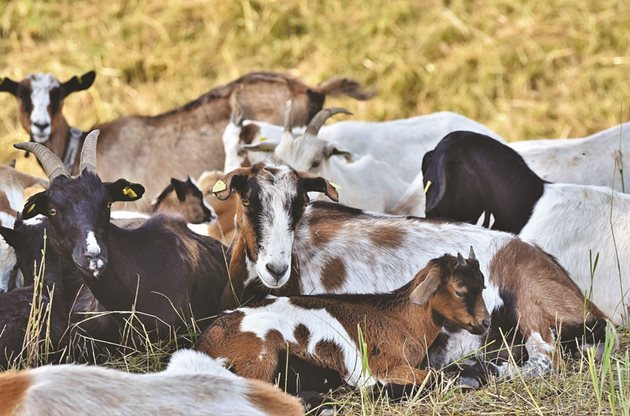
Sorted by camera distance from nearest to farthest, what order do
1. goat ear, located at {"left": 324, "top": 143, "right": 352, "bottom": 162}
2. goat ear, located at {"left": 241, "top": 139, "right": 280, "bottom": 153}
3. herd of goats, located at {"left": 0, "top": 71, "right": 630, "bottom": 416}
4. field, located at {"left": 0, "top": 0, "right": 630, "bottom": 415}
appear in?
herd of goats, located at {"left": 0, "top": 71, "right": 630, "bottom": 416}
goat ear, located at {"left": 324, "top": 143, "right": 352, "bottom": 162}
goat ear, located at {"left": 241, "top": 139, "right": 280, "bottom": 153}
field, located at {"left": 0, "top": 0, "right": 630, "bottom": 415}

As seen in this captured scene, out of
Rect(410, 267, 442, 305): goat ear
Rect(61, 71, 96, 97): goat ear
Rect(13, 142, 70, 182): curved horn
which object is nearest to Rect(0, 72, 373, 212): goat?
Rect(61, 71, 96, 97): goat ear

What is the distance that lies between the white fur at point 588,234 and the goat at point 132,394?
262cm

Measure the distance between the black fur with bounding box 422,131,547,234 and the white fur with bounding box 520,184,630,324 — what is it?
0.11m

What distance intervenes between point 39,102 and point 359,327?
4.87 m

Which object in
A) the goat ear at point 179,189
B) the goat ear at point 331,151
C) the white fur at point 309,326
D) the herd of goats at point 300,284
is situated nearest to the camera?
the herd of goats at point 300,284

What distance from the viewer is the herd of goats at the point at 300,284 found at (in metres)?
5.15

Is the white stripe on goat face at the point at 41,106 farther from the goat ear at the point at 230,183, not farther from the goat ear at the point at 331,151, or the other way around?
the goat ear at the point at 230,183

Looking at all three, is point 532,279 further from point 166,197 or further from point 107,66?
point 107,66

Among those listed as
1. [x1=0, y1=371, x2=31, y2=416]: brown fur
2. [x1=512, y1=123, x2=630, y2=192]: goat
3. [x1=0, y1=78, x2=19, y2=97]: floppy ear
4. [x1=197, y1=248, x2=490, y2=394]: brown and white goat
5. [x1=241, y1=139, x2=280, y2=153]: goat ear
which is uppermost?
[x1=0, y1=78, x2=19, y2=97]: floppy ear

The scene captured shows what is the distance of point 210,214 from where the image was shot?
8008 mm

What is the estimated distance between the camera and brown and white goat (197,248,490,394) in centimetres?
525

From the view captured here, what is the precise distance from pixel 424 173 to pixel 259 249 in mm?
1651

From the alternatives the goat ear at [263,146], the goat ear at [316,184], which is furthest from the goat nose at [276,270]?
the goat ear at [263,146]

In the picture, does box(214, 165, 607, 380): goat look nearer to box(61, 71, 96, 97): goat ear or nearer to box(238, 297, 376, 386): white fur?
box(238, 297, 376, 386): white fur
